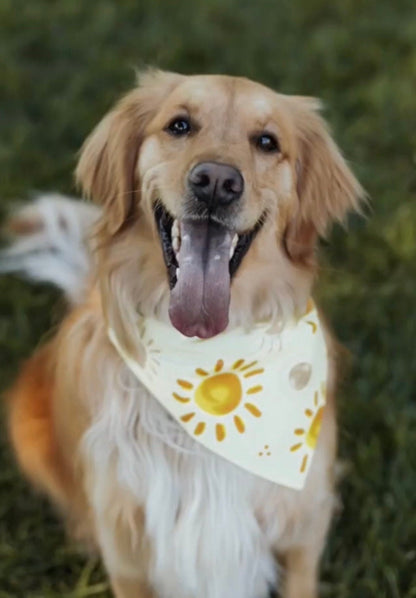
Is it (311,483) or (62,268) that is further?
(62,268)

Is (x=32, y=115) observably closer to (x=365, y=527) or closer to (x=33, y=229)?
(x=33, y=229)

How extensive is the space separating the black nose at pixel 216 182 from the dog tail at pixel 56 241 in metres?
1.19

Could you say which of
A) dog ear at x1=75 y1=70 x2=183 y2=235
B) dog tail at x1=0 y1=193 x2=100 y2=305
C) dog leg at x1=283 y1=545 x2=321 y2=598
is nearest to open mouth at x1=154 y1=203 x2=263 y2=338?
dog ear at x1=75 y1=70 x2=183 y2=235

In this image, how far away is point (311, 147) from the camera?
8.77 feet

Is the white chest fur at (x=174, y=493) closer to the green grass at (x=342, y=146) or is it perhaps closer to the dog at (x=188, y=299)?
the dog at (x=188, y=299)

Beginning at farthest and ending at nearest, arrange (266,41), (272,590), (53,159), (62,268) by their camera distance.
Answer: (266,41)
(53,159)
(62,268)
(272,590)

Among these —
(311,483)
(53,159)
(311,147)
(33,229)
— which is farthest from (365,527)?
(53,159)

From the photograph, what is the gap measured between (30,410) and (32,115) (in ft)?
6.75

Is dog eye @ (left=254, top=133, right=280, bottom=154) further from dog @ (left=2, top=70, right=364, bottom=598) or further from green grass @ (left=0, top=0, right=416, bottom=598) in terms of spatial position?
green grass @ (left=0, top=0, right=416, bottom=598)

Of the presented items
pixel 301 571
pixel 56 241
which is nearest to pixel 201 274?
pixel 301 571

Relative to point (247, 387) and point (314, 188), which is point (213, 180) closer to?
point (314, 188)

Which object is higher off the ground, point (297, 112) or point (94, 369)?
point (297, 112)

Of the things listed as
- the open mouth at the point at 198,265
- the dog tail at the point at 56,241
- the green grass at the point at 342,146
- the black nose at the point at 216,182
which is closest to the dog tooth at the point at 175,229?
the open mouth at the point at 198,265

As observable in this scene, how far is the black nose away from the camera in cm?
230
